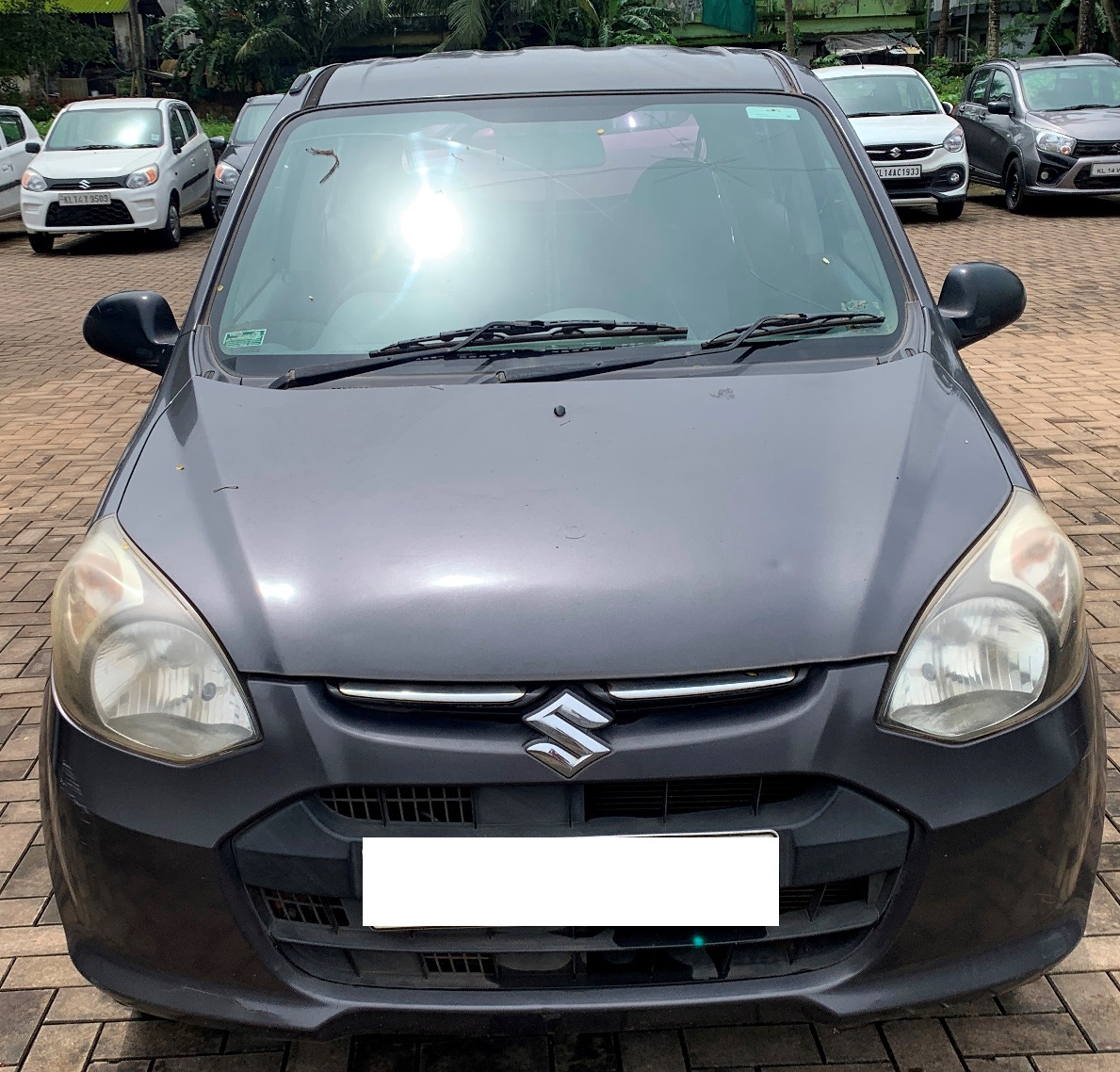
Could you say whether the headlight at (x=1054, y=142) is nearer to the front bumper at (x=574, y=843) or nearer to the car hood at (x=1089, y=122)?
the car hood at (x=1089, y=122)

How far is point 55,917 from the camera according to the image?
8.72ft

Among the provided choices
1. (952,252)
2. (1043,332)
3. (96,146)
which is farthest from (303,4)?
(1043,332)

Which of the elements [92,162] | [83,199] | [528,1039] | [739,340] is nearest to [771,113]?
[739,340]

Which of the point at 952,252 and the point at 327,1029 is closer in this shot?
the point at 327,1029

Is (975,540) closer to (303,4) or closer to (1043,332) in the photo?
(1043,332)

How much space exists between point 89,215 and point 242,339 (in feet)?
41.6

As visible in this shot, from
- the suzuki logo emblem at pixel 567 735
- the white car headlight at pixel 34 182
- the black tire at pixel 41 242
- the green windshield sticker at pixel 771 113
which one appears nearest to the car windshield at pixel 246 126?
the white car headlight at pixel 34 182

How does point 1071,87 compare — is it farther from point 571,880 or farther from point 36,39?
point 36,39

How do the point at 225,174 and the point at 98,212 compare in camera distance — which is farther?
the point at 98,212

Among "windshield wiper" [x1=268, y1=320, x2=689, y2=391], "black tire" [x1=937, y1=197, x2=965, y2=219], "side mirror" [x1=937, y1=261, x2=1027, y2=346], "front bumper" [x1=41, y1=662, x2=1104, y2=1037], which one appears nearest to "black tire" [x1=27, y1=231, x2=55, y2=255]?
"black tire" [x1=937, y1=197, x2=965, y2=219]

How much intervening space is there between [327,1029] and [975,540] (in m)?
1.19

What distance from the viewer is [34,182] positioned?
14.2m

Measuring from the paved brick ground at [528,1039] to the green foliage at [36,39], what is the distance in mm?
26690

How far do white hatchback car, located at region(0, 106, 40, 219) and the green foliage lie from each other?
19270 millimetres
